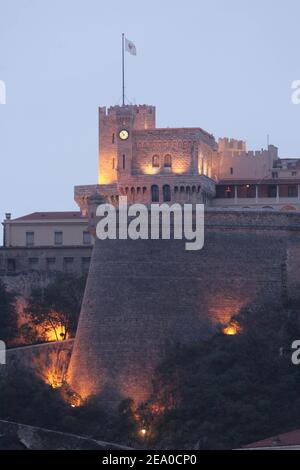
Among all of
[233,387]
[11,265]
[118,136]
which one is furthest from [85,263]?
[233,387]

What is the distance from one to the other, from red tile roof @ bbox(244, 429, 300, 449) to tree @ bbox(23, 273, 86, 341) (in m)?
20.6

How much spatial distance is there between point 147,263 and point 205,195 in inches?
631

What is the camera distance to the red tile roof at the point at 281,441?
255ft

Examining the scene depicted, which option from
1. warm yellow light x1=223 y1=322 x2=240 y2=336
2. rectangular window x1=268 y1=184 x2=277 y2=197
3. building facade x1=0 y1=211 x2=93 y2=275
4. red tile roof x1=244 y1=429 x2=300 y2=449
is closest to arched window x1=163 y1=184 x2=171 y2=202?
building facade x1=0 y1=211 x2=93 y2=275

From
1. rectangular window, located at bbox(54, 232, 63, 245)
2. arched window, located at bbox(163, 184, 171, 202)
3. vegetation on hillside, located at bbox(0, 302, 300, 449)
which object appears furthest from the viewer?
rectangular window, located at bbox(54, 232, 63, 245)

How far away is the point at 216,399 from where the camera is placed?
282 ft

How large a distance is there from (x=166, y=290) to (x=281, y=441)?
13.9 metres

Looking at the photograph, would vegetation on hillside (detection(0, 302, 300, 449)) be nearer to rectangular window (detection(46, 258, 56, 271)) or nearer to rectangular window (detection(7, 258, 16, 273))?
rectangular window (detection(7, 258, 16, 273))

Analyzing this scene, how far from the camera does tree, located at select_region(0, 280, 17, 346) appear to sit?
99125 mm

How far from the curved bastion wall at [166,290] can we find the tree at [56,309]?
8.28 meters

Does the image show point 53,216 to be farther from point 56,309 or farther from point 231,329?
point 231,329

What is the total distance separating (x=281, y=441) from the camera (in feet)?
257

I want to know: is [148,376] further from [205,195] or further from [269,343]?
[205,195]

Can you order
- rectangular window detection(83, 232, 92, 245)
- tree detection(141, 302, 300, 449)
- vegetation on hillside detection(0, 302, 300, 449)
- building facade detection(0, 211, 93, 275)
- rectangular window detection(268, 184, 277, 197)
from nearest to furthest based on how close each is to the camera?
tree detection(141, 302, 300, 449)
vegetation on hillside detection(0, 302, 300, 449)
building facade detection(0, 211, 93, 275)
rectangular window detection(268, 184, 277, 197)
rectangular window detection(83, 232, 92, 245)
